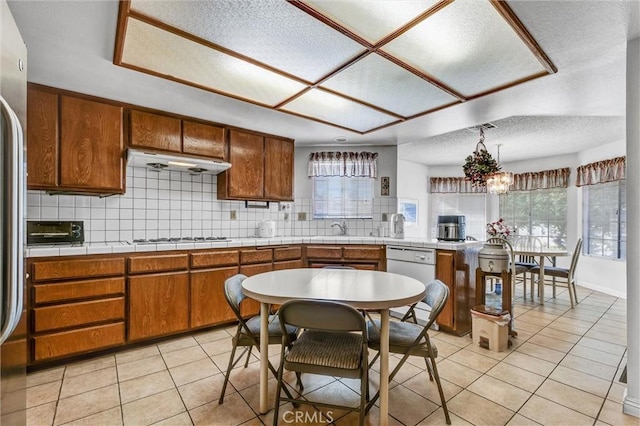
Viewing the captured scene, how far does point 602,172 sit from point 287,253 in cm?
492

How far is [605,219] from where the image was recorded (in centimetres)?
468

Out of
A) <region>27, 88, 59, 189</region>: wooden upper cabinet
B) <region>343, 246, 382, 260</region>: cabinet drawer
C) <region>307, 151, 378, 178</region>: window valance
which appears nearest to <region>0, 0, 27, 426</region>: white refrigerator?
<region>27, 88, 59, 189</region>: wooden upper cabinet

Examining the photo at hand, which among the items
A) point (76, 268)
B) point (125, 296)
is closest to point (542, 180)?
point (125, 296)

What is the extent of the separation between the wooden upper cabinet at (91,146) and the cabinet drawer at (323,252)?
2.03 m

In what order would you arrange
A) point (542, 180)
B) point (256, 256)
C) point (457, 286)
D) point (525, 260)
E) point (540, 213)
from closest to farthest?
point (457, 286) < point (256, 256) < point (525, 260) < point (542, 180) < point (540, 213)

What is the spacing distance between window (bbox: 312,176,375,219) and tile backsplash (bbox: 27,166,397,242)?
0.39 meters

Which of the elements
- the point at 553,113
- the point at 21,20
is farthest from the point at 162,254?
the point at 553,113

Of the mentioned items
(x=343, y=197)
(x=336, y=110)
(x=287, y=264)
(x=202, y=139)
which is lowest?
(x=287, y=264)

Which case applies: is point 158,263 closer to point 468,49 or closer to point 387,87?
point 387,87

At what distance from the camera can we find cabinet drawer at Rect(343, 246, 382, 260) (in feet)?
11.5

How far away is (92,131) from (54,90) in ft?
1.22

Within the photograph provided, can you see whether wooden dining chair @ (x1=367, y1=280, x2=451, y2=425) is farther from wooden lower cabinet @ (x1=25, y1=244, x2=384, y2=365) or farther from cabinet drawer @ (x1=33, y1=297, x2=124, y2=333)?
cabinet drawer @ (x1=33, y1=297, x2=124, y2=333)

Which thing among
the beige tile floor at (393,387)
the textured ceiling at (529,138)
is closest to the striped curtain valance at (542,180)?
the textured ceiling at (529,138)

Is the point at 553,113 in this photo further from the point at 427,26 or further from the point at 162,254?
the point at 162,254
